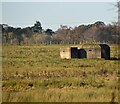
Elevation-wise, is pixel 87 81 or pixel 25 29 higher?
pixel 25 29

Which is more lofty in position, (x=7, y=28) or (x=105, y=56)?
(x=7, y=28)

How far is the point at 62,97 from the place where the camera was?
11930mm

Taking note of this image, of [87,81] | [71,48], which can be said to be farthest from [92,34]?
[87,81]

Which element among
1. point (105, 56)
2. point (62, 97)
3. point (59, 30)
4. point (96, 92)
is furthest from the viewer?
point (59, 30)

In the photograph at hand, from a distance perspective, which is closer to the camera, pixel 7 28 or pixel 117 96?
pixel 117 96

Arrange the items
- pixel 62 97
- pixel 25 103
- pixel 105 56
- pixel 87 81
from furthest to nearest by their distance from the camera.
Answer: pixel 105 56 < pixel 87 81 < pixel 62 97 < pixel 25 103

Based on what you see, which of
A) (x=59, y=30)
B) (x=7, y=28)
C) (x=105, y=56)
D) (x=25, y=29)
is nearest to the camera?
(x=105, y=56)

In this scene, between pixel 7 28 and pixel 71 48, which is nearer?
pixel 71 48

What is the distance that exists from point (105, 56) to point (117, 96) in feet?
93.1

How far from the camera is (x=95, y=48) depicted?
133 feet

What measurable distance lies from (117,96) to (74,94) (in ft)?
4.90

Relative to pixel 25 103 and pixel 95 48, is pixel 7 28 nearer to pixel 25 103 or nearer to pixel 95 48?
pixel 95 48

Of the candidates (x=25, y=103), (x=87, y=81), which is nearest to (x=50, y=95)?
(x=25, y=103)

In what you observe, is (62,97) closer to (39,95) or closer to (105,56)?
(39,95)
